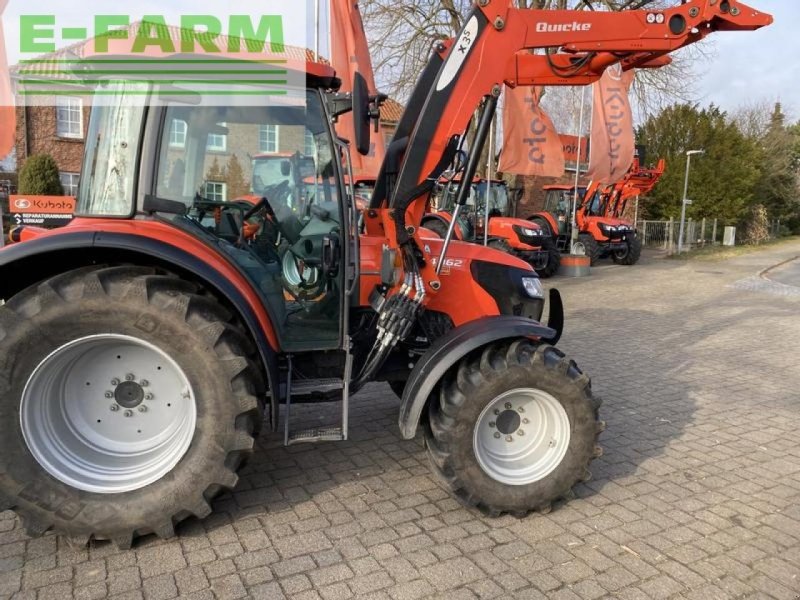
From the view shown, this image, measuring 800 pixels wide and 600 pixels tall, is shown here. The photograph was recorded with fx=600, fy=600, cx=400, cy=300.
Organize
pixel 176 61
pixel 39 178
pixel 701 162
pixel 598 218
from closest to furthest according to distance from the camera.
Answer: pixel 176 61 → pixel 598 218 → pixel 39 178 → pixel 701 162

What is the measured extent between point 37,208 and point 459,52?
1465 centimetres

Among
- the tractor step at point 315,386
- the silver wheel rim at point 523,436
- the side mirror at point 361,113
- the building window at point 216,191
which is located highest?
the side mirror at point 361,113

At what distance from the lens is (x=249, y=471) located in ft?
12.7

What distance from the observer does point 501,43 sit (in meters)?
3.52

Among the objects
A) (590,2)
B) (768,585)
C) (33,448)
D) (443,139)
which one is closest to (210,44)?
(443,139)

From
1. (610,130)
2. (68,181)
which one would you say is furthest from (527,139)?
(68,181)

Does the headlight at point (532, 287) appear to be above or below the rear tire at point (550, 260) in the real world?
above

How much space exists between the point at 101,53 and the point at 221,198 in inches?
34.8

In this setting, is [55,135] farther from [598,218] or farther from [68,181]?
[598,218]

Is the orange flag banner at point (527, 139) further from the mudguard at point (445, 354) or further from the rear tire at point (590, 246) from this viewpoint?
the mudguard at point (445, 354)

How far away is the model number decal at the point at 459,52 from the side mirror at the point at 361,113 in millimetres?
571

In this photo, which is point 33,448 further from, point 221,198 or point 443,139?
point 443,139

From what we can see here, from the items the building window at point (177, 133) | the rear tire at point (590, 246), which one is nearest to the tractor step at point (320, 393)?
the building window at point (177, 133)

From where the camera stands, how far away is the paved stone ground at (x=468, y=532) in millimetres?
2799
